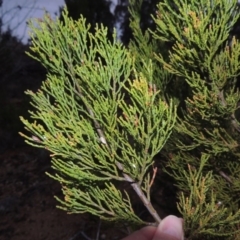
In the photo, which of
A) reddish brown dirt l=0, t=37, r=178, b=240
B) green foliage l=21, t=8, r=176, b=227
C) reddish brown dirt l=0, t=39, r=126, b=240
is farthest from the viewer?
reddish brown dirt l=0, t=39, r=126, b=240

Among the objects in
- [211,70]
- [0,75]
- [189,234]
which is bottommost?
[189,234]

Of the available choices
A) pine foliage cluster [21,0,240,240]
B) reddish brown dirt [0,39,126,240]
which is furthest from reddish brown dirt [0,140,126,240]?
pine foliage cluster [21,0,240,240]

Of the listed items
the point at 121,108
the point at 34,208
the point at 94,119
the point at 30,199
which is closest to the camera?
the point at 121,108

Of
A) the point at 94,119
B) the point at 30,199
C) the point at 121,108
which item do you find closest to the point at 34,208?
the point at 30,199

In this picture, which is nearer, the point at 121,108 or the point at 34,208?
the point at 121,108

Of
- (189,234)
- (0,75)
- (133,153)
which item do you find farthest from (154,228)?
(0,75)

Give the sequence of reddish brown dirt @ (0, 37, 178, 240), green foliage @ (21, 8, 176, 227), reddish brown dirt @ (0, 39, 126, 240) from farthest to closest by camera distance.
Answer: reddish brown dirt @ (0, 39, 126, 240) < reddish brown dirt @ (0, 37, 178, 240) < green foliage @ (21, 8, 176, 227)

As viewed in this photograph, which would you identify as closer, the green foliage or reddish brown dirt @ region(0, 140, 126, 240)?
the green foliage

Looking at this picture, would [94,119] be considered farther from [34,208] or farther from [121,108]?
[34,208]

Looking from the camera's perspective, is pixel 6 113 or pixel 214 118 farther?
pixel 6 113

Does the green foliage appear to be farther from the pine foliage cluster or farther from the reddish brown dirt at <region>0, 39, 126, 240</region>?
the reddish brown dirt at <region>0, 39, 126, 240</region>

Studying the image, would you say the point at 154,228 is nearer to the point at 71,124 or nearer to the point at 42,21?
the point at 71,124
